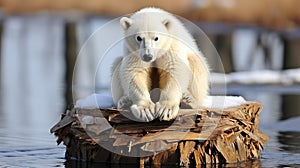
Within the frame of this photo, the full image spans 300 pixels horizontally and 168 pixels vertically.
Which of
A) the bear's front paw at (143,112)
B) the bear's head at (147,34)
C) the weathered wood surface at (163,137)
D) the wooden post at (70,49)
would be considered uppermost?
the wooden post at (70,49)

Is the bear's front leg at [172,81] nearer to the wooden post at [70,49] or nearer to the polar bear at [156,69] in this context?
the polar bear at [156,69]

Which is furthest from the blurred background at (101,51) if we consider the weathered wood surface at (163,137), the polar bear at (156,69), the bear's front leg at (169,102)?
the bear's front leg at (169,102)

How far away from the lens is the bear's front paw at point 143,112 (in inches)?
322

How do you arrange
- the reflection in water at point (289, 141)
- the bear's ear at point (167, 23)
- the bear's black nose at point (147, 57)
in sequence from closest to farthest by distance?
the bear's black nose at point (147, 57) < the bear's ear at point (167, 23) < the reflection in water at point (289, 141)

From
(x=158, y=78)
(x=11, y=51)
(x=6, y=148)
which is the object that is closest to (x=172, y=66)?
(x=158, y=78)

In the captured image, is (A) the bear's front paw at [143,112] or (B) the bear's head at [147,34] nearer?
(B) the bear's head at [147,34]

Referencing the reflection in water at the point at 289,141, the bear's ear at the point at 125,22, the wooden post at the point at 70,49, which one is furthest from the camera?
the wooden post at the point at 70,49

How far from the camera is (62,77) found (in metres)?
24.6

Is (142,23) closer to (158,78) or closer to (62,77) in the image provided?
(158,78)

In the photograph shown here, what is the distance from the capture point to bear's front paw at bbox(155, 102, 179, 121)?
8.17m

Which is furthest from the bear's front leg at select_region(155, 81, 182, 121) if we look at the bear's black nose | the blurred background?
the blurred background

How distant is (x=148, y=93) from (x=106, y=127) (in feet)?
1.67

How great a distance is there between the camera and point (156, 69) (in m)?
8.53

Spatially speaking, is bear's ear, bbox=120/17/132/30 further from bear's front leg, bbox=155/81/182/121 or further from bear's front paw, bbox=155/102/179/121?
bear's front paw, bbox=155/102/179/121
